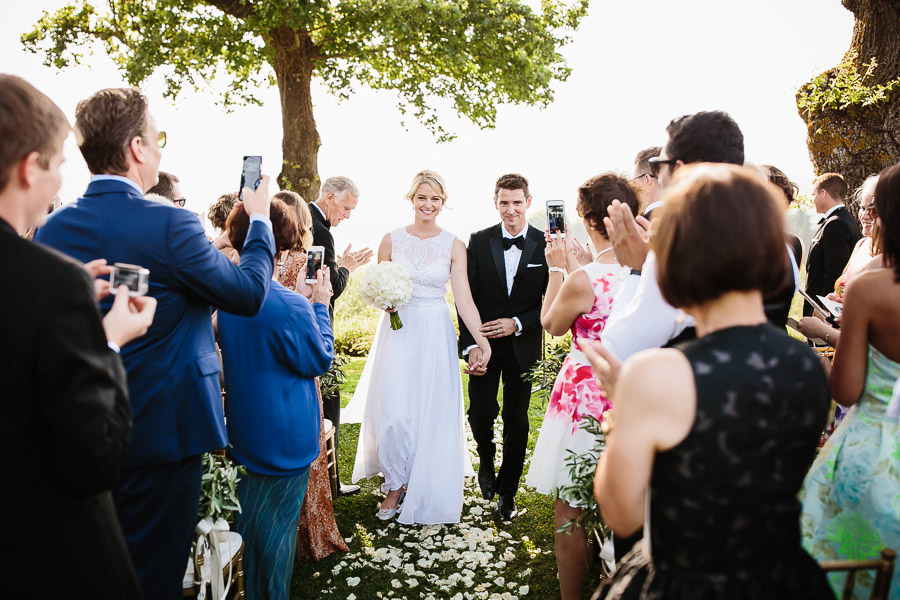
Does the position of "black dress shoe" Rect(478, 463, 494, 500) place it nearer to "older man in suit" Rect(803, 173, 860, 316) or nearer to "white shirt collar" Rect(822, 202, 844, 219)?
"older man in suit" Rect(803, 173, 860, 316)

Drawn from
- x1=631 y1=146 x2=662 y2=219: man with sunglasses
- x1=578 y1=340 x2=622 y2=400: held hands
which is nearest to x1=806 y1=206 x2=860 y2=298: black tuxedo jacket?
x1=631 y1=146 x2=662 y2=219: man with sunglasses

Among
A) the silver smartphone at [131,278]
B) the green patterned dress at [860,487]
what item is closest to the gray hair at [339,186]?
the silver smartphone at [131,278]

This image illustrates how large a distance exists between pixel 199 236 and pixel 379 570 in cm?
269

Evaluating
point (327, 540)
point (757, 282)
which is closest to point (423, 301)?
point (327, 540)

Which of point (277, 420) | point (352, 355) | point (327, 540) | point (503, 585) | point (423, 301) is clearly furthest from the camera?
point (352, 355)

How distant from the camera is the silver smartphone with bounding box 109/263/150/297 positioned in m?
1.87

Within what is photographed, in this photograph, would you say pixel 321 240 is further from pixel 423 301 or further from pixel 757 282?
pixel 757 282

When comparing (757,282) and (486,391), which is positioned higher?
(757,282)

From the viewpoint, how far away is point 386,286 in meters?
4.74

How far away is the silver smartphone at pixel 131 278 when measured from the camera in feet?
6.13

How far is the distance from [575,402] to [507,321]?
1.93 m

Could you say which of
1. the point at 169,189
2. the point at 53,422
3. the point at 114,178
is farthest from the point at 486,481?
the point at 53,422

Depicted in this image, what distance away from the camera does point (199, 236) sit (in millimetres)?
2277

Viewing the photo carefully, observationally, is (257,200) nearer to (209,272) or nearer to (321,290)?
(209,272)
